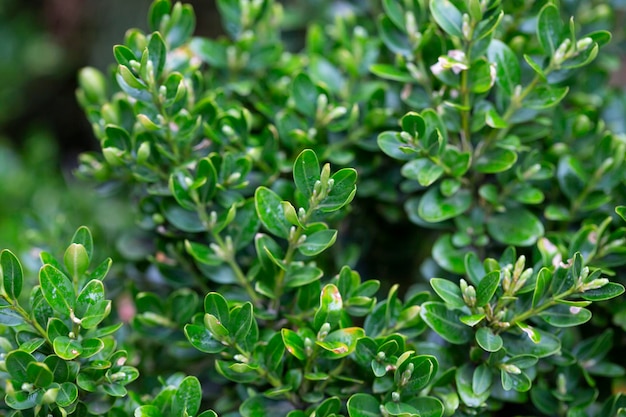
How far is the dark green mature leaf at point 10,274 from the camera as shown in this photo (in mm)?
958

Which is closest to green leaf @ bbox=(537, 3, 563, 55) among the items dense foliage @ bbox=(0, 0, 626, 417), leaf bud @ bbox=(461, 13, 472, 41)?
dense foliage @ bbox=(0, 0, 626, 417)

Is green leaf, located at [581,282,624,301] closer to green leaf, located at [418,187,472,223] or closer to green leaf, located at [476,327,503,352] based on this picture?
green leaf, located at [476,327,503,352]

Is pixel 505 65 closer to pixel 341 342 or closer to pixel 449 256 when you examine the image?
pixel 449 256

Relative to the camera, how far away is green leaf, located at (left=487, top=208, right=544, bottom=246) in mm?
1146

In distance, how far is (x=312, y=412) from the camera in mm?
1002

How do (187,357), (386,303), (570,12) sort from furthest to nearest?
(570,12) → (187,357) → (386,303)

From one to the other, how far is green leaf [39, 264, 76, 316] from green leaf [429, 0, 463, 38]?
2.28 ft

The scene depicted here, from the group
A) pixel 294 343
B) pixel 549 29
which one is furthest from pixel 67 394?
pixel 549 29

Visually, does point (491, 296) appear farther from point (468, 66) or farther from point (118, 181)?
point (118, 181)

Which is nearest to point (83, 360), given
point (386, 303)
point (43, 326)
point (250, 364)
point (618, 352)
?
point (43, 326)

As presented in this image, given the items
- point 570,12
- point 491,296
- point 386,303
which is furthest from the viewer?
point 570,12

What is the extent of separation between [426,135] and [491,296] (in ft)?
0.91

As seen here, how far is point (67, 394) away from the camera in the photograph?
3.06ft

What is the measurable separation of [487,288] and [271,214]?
0.34m
